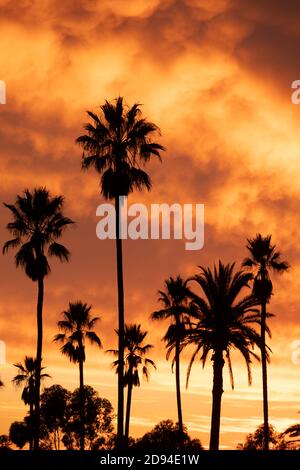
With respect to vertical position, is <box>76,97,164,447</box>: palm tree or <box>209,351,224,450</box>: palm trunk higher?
<box>76,97,164,447</box>: palm tree

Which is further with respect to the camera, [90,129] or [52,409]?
[52,409]

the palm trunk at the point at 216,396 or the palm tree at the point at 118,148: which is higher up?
the palm tree at the point at 118,148

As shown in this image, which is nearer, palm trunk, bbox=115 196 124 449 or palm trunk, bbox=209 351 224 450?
palm trunk, bbox=115 196 124 449

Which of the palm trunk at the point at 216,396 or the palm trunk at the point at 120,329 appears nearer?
the palm trunk at the point at 120,329

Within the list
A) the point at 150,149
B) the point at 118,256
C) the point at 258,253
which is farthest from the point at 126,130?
the point at 258,253

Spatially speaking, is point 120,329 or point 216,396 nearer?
point 120,329

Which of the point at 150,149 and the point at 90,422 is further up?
the point at 150,149

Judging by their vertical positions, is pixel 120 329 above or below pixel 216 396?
above

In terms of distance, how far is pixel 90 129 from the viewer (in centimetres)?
5159
